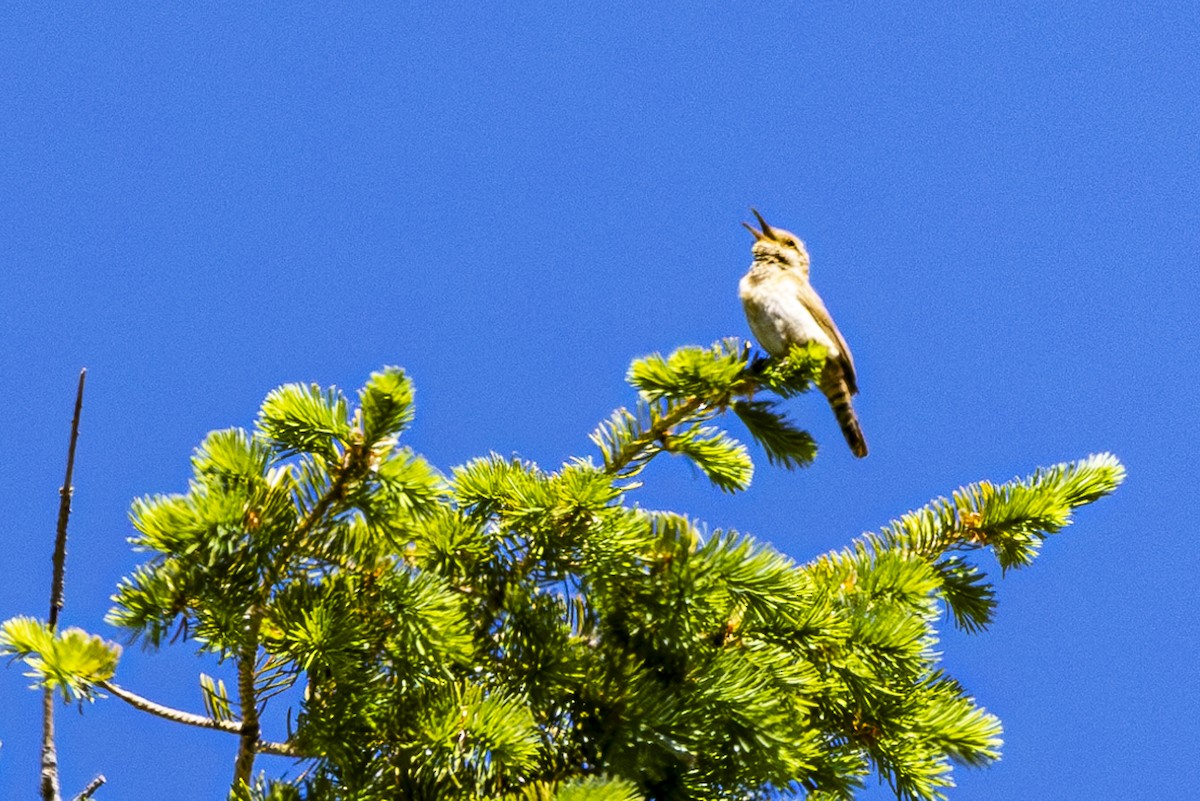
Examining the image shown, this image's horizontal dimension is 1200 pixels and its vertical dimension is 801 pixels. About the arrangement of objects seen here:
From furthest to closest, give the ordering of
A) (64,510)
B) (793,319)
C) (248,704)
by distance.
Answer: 1. (793,319)
2. (248,704)
3. (64,510)

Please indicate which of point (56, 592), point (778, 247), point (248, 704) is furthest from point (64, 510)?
point (778, 247)

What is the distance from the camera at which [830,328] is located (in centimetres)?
504

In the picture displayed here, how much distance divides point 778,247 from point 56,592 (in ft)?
13.7

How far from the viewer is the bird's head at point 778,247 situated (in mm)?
5582

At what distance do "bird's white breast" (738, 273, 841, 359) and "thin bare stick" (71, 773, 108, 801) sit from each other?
3307 mm

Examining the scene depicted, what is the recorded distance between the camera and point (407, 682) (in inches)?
87.4

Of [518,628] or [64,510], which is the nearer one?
[64,510]

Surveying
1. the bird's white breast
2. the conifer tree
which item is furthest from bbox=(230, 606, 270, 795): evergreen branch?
the bird's white breast

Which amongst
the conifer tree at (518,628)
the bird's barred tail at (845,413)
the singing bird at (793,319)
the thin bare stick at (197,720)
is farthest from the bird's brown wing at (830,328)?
the thin bare stick at (197,720)

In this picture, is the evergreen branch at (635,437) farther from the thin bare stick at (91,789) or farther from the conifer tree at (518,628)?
the thin bare stick at (91,789)

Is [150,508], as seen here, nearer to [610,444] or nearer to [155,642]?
[155,642]

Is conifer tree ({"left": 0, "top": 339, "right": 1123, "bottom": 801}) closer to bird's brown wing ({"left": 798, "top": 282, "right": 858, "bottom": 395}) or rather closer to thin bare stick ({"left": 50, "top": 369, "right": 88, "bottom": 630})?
thin bare stick ({"left": 50, "top": 369, "right": 88, "bottom": 630})

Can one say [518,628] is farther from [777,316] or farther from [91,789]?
[777,316]

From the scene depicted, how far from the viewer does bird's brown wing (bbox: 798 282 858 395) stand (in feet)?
16.0
